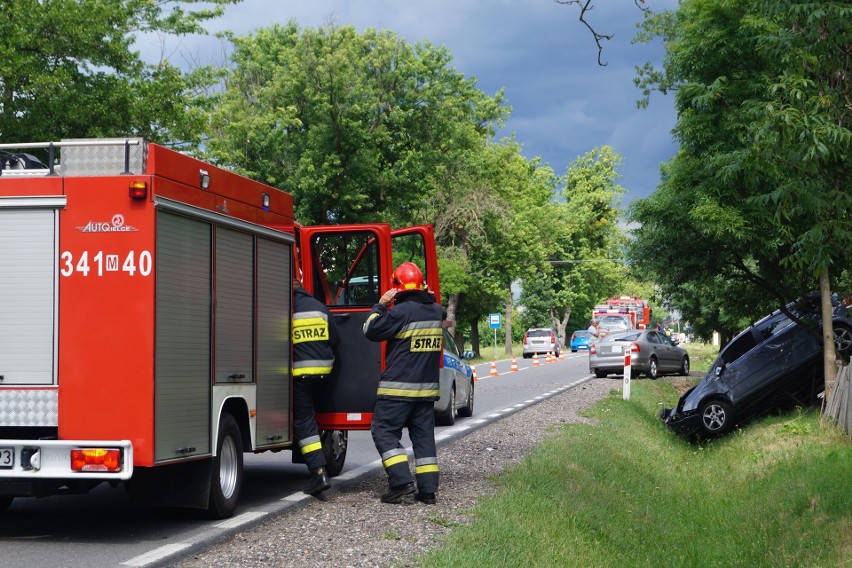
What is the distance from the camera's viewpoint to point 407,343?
9102 millimetres

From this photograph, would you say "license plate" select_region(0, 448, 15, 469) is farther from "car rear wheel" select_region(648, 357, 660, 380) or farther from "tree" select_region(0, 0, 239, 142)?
"car rear wheel" select_region(648, 357, 660, 380)

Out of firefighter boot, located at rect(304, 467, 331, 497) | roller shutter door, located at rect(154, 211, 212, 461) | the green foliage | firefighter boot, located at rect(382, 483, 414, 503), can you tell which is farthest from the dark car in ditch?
roller shutter door, located at rect(154, 211, 212, 461)

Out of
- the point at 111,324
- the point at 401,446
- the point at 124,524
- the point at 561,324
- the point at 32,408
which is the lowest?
the point at 124,524

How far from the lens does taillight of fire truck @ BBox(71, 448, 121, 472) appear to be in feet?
23.3

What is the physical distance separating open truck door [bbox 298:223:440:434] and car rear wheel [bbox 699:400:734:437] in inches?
326

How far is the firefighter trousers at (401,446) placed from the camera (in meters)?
9.04

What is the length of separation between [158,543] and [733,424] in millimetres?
12142

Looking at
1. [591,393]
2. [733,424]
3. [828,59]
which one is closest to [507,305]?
[591,393]

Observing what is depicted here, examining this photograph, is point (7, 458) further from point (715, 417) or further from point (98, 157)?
point (715, 417)

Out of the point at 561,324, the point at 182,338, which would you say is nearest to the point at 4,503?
the point at 182,338

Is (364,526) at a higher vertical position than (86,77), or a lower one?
lower

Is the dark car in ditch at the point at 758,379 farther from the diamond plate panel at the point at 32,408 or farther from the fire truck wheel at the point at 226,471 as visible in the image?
the diamond plate panel at the point at 32,408

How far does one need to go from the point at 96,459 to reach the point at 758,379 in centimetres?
1259

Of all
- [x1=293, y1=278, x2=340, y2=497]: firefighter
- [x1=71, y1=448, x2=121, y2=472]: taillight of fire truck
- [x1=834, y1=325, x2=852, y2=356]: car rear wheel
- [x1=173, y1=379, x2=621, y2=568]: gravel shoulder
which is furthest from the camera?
[x1=834, y1=325, x2=852, y2=356]: car rear wheel
